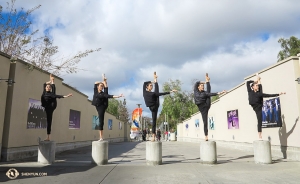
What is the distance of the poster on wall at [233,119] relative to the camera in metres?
15.1

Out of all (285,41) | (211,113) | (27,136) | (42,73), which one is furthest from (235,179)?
(285,41)

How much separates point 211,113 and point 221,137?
2822 mm

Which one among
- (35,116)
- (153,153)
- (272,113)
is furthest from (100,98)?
(272,113)

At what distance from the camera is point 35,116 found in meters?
11.3

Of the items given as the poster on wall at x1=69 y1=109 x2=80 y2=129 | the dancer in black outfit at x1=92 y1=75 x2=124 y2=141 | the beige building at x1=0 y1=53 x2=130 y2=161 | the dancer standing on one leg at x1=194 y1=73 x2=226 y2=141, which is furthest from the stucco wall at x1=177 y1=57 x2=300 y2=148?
the poster on wall at x1=69 y1=109 x2=80 y2=129

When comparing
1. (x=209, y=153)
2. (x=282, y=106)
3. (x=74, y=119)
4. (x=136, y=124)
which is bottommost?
(x=209, y=153)

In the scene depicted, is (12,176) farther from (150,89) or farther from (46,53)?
(46,53)

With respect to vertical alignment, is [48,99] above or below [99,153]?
above

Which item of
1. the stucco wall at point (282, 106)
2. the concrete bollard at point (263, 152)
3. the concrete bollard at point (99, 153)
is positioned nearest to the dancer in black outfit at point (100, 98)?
the concrete bollard at point (99, 153)

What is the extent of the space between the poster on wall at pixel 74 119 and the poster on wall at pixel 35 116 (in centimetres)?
433

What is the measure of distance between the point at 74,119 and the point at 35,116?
19.1ft

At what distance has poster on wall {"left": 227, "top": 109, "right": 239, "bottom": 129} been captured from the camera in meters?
15.1

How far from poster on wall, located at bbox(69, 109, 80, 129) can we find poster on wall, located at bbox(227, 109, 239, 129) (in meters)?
10.8

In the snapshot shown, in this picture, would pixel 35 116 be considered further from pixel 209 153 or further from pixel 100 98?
pixel 209 153
